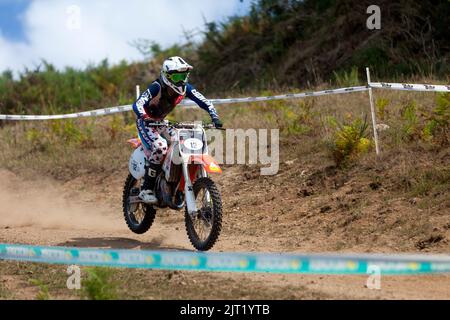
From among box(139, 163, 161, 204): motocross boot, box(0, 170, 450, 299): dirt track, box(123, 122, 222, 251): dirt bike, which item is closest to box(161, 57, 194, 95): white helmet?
box(123, 122, 222, 251): dirt bike

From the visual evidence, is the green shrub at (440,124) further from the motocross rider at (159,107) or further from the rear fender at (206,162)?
the rear fender at (206,162)

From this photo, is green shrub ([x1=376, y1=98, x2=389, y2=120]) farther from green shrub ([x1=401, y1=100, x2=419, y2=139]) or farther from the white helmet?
the white helmet

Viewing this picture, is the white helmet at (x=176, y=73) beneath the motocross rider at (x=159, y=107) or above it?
above

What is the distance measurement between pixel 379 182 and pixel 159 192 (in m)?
3.22

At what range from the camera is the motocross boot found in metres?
10.2

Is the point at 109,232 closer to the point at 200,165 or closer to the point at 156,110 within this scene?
the point at 156,110

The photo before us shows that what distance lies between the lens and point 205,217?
30.6ft

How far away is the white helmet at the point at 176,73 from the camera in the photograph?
9922 millimetres

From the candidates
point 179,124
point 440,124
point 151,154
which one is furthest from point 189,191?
point 440,124

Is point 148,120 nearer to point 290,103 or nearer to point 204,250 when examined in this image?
point 204,250

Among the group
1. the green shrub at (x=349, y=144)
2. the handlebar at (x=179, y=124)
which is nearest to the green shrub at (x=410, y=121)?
the green shrub at (x=349, y=144)

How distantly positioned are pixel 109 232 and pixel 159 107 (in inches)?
92.3
